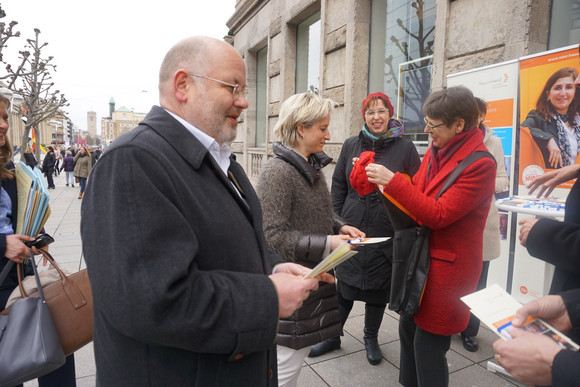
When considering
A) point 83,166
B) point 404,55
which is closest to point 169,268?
point 404,55

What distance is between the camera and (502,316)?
3.74 ft

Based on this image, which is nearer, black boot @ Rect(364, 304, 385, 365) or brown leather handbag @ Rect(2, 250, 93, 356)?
brown leather handbag @ Rect(2, 250, 93, 356)

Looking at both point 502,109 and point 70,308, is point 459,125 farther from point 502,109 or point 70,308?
point 70,308

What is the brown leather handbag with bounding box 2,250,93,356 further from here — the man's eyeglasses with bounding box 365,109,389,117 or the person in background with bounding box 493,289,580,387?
the man's eyeglasses with bounding box 365,109,389,117

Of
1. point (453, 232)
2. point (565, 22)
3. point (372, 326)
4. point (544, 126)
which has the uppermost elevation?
point (565, 22)

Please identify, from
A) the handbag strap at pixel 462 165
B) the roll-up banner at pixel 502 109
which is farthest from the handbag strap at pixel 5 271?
the roll-up banner at pixel 502 109

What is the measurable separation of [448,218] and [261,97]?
995cm

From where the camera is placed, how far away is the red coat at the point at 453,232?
202 centimetres

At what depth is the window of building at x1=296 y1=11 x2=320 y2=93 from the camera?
312 inches

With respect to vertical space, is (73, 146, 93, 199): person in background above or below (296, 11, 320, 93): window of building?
below

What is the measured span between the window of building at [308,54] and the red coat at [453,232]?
238 inches

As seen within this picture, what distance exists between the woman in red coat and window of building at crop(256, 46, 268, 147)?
30.0 ft

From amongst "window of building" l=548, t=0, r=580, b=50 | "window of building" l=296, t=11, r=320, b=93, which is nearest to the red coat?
"window of building" l=548, t=0, r=580, b=50

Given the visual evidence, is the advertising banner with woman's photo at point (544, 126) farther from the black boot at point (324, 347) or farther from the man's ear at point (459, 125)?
the black boot at point (324, 347)
